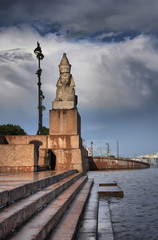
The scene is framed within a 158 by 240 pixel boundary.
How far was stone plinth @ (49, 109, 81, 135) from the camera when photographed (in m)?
13.3

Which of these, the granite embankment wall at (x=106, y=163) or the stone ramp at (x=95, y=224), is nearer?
the stone ramp at (x=95, y=224)

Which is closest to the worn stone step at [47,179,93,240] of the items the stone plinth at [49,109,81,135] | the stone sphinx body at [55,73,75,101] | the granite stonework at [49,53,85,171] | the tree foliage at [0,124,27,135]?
the granite stonework at [49,53,85,171]

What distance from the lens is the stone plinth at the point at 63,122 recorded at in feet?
43.6

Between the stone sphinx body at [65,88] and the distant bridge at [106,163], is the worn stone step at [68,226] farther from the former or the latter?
the distant bridge at [106,163]

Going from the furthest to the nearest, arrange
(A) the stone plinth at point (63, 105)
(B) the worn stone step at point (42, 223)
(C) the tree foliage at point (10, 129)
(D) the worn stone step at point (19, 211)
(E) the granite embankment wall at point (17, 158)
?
(C) the tree foliage at point (10, 129) → (A) the stone plinth at point (63, 105) → (E) the granite embankment wall at point (17, 158) → (B) the worn stone step at point (42, 223) → (D) the worn stone step at point (19, 211)

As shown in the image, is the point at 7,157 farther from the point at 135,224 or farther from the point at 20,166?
the point at 135,224

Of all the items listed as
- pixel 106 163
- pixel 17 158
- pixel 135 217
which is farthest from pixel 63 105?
pixel 106 163

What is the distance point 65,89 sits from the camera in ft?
47.5

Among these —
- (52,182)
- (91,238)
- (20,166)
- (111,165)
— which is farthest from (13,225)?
(111,165)

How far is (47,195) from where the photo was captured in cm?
414

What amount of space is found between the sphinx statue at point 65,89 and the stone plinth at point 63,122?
56 cm

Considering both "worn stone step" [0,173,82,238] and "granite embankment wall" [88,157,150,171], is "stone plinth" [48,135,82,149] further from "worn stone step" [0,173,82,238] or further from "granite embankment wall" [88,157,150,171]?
"granite embankment wall" [88,157,150,171]

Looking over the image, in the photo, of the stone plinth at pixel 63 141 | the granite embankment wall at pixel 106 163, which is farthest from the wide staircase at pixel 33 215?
the granite embankment wall at pixel 106 163

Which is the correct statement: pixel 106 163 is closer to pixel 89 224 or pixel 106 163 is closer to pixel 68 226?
pixel 89 224
